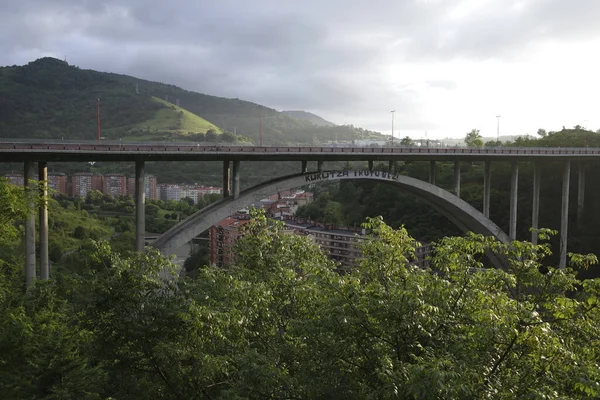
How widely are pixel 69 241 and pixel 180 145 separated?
2768 centimetres

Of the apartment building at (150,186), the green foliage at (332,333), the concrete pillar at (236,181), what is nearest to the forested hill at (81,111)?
the apartment building at (150,186)

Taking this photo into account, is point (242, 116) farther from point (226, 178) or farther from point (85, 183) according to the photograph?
point (226, 178)

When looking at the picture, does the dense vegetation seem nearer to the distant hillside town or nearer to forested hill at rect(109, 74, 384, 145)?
the distant hillside town

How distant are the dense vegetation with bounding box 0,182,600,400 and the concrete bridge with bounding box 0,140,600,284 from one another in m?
6.09

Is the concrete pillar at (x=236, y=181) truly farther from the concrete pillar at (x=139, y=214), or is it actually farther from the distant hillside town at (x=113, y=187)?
the distant hillside town at (x=113, y=187)

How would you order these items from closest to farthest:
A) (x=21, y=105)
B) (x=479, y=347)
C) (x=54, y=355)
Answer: (x=479, y=347) < (x=54, y=355) < (x=21, y=105)

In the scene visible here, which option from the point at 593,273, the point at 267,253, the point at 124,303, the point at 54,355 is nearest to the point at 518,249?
the point at 267,253

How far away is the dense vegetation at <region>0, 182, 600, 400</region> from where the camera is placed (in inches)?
262

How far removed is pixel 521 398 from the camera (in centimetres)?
595

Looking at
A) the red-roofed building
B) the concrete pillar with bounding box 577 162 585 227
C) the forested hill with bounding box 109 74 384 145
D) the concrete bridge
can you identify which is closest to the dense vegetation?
the concrete bridge

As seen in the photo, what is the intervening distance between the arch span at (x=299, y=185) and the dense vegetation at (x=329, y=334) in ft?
31.9

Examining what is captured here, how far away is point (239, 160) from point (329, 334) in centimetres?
1641

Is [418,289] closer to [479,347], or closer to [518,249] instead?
[479,347]

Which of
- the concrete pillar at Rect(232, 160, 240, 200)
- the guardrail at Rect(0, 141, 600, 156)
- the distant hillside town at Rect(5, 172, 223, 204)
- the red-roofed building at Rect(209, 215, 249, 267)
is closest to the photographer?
the guardrail at Rect(0, 141, 600, 156)
